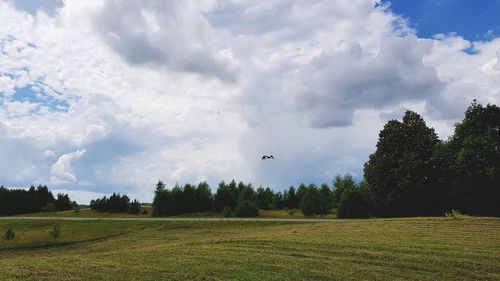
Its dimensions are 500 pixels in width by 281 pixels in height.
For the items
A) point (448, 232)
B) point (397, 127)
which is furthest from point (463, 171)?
point (448, 232)

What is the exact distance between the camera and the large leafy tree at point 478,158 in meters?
45.1

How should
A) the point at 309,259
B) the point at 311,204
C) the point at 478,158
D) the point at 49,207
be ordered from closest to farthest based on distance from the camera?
the point at 309,259 → the point at 478,158 → the point at 311,204 → the point at 49,207

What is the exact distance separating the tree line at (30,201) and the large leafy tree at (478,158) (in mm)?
64723

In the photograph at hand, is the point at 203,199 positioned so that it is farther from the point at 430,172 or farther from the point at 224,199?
the point at 430,172

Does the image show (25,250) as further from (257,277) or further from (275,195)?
(275,195)

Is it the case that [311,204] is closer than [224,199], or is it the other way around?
[311,204]

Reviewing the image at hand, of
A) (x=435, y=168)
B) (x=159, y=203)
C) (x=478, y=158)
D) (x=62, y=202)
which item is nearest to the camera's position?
(x=478, y=158)

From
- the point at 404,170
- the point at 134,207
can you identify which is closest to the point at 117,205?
the point at 134,207

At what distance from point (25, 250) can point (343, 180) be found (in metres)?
93.8

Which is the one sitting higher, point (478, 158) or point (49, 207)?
point (478, 158)

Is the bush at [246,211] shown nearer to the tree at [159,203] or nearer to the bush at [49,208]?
the tree at [159,203]

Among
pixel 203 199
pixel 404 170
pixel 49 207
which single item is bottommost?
pixel 49 207

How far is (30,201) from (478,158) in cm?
7620

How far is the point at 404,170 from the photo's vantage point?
52250mm
